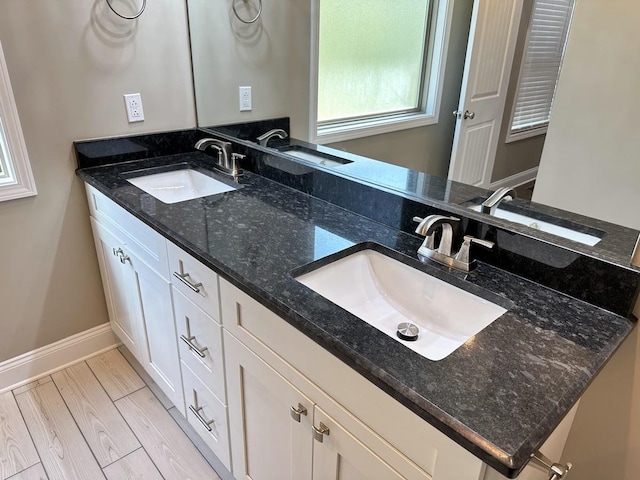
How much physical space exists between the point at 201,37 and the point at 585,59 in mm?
1728

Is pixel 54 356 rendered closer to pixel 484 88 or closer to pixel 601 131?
pixel 484 88

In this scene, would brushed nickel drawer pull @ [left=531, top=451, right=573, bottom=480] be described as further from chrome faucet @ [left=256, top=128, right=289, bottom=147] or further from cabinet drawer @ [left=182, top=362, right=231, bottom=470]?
chrome faucet @ [left=256, top=128, right=289, bottom=147]

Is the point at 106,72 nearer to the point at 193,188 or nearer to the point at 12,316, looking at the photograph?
the point at 193,188

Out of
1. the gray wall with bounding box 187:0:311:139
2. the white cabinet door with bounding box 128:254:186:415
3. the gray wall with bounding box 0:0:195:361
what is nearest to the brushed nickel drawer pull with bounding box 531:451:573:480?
the white cabinet door with bounding box 128:254:186:415

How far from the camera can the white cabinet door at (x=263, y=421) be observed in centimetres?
109

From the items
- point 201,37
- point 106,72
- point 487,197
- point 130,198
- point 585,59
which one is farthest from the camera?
point 201,37

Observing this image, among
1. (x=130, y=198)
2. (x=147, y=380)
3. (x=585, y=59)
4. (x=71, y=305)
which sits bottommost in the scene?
(x=147, y=380)

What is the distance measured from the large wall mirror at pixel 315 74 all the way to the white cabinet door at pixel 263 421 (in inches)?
29.8

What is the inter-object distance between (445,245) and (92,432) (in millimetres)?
1604

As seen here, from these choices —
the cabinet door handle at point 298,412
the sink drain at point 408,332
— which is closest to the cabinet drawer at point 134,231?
the cabinet door handle at point 298,412

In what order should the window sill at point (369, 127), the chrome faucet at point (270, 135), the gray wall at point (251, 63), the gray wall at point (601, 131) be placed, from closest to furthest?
the gray wall at point (601, 131) → the window sill at point (369, 127) → the gray wall at point (251, 63) → the chrome faucet at point (270, 135)

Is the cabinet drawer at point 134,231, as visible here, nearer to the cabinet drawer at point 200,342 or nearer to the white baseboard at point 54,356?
the cabinet drawer at point 200,342

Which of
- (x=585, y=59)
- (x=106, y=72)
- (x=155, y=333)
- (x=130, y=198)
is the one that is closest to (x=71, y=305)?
(x=155, y=333)

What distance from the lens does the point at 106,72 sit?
1.89m
